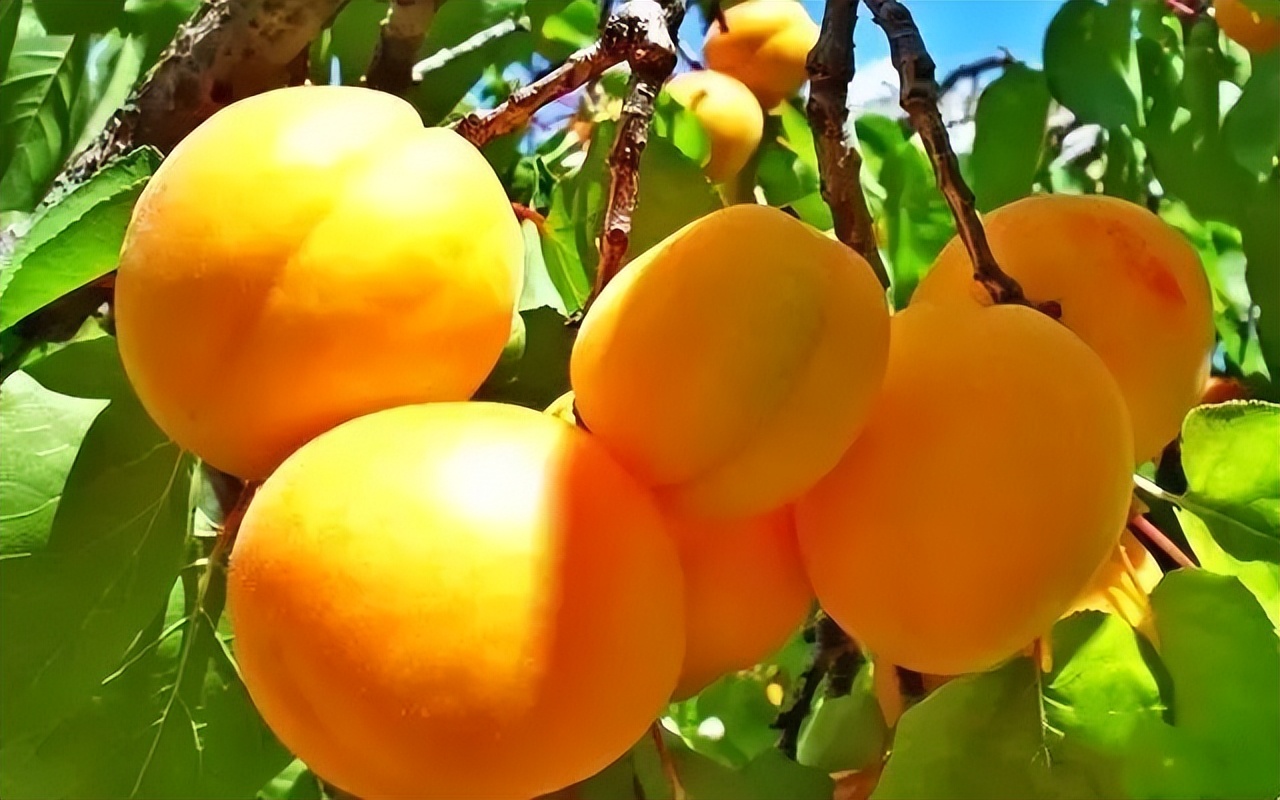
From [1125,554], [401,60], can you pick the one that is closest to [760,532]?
[1125,554]

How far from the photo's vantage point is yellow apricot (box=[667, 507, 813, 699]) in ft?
1.03

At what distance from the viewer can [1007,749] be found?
1.21ft

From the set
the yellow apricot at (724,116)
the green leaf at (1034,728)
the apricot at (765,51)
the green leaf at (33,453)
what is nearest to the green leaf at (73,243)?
the green leaf at (33,453)

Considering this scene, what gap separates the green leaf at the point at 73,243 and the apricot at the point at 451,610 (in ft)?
0.45

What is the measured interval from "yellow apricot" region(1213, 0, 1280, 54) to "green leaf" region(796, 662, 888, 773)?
0.40 m

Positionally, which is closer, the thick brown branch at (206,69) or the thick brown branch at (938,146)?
the thick brown branch at (938,146)

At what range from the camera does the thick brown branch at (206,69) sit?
1.81ft

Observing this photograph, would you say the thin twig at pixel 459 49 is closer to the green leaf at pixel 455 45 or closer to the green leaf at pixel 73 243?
the green leaf at pixel 455 45

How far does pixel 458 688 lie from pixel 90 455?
202mm

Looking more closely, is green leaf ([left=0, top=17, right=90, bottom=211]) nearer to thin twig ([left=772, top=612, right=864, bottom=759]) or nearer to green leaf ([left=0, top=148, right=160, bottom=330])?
green leaf ([left=0, top=148, right=160, bottom=330])

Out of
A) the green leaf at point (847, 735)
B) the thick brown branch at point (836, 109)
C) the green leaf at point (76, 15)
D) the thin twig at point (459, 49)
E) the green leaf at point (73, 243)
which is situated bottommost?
the green leaf at point (847, 735)

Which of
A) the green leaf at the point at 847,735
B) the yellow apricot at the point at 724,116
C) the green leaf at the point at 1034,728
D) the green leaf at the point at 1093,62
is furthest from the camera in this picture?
the yellow apricot at the point at 724,116

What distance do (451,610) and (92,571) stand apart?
193 millimetres

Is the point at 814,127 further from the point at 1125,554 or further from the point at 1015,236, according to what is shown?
the point at 1125,554
